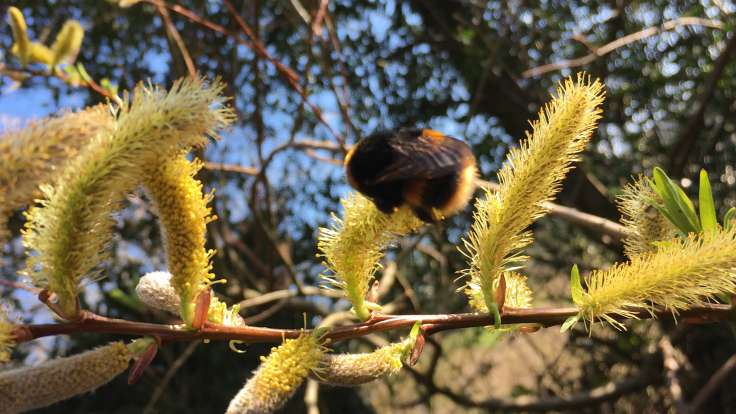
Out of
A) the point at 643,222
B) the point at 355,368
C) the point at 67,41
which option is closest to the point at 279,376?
the point at 355,368

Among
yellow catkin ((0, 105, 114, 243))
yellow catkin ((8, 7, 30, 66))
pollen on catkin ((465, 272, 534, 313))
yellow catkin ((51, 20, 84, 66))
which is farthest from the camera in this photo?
yellow catkin ((51, 20, 84, 66))

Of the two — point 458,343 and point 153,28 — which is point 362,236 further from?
point 458,343

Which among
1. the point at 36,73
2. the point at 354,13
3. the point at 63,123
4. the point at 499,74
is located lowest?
the point at 63,123

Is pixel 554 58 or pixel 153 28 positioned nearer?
pixel 554 58

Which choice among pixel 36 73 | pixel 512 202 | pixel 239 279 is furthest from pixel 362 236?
pixel 239 279

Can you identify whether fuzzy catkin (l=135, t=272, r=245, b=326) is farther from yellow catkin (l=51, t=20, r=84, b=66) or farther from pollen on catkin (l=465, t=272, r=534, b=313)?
yellow catkin (l=51, t=20, r=84, b=66)

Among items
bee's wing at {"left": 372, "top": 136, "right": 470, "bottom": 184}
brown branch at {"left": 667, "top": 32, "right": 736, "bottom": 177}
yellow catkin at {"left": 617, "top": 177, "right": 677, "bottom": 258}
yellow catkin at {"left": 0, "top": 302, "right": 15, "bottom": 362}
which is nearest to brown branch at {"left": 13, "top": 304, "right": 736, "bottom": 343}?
yellow catkin at {"left": 0, "top": 302, "right": 15, "bottom": 362}
